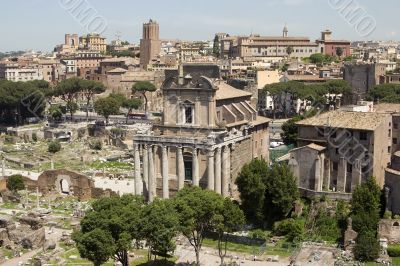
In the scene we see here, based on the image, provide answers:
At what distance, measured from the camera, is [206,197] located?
3228cm

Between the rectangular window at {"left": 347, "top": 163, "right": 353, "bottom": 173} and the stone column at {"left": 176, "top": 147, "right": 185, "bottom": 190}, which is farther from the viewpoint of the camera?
the stone column at {"left": 176, "top": 147, "right": 185, "bottom": 190}

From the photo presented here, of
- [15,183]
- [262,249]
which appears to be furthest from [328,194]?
[15,183]

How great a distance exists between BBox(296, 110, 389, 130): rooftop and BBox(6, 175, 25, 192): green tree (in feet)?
93.1

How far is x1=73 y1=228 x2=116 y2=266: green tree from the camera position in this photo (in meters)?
28.1

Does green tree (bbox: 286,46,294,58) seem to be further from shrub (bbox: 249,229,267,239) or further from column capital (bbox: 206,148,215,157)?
shrub (bbox: 249,229,267,239)

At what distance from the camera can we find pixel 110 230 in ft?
95.3

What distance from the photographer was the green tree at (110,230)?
28.2 m

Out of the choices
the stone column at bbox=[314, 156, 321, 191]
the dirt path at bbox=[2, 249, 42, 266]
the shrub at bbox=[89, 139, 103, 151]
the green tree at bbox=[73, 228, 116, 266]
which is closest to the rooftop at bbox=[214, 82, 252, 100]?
the stone column at bbox=[314, 156, 321, 191]

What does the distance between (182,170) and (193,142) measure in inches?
105

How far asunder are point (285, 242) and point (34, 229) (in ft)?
60.2

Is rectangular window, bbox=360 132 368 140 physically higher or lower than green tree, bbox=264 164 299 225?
higher

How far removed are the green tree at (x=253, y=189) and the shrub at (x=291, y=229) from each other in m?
1.85

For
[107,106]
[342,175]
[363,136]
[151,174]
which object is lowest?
[151,174]

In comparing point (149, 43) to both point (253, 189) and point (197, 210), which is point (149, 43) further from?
point (197, 210)
